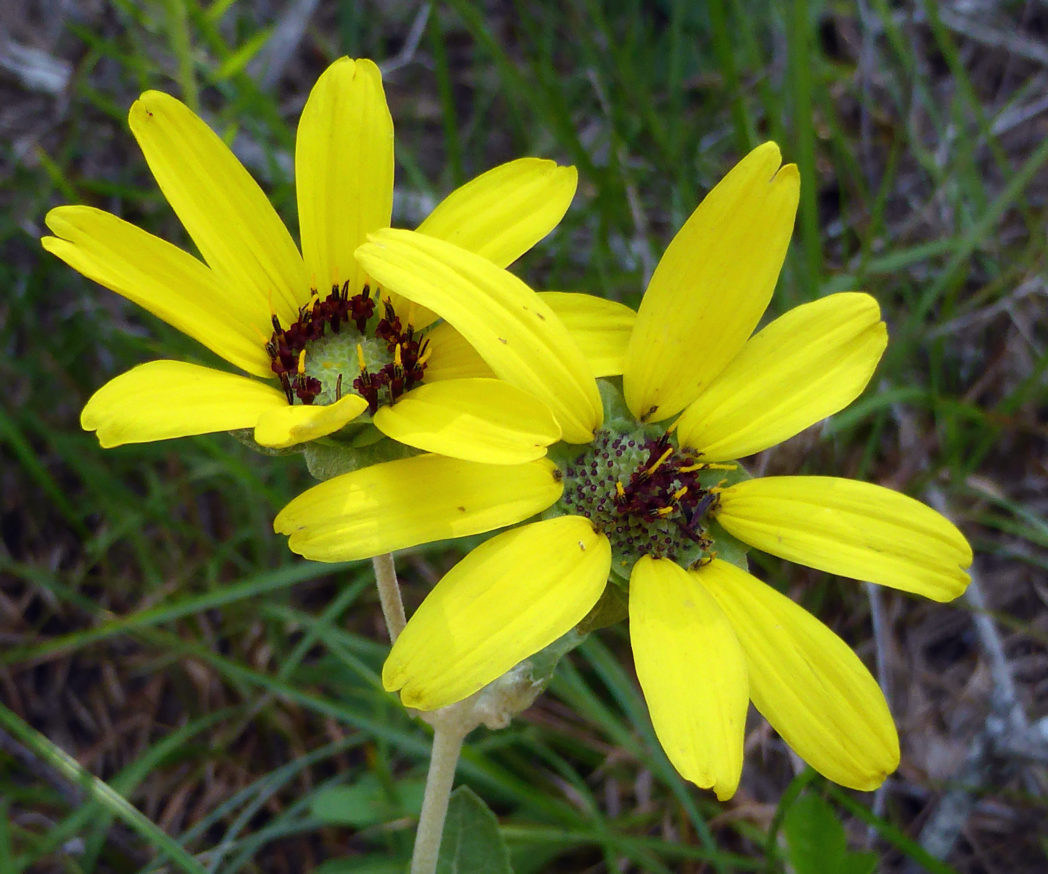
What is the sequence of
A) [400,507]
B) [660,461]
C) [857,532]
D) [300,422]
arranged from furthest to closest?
1. [660,461]
2. [857,532]
3. [400,507]
4. [300,422]

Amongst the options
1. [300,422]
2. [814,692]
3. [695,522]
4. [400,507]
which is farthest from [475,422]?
[814,692]

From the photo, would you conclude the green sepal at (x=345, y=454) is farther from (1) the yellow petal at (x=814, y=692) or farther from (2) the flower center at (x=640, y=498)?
(1) the yellow petal at (x=814, y=692)

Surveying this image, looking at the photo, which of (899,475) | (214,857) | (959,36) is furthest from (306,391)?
(959,36)

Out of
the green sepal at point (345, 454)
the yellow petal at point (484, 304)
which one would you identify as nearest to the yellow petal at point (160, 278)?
the green sepal at point (345, 454)

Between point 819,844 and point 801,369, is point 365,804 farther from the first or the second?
point 801,369

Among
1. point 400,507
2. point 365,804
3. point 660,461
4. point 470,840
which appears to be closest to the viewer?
point 400,507

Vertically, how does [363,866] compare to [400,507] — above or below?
below

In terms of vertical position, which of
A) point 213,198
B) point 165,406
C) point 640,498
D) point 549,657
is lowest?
point 549,657
